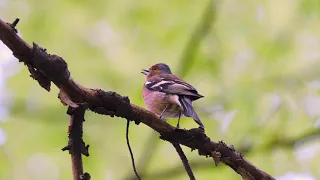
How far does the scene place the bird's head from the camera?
4.56 m

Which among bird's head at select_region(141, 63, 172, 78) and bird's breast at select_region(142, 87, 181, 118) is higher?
bird's head at select_region(141, 63, 172, 78)

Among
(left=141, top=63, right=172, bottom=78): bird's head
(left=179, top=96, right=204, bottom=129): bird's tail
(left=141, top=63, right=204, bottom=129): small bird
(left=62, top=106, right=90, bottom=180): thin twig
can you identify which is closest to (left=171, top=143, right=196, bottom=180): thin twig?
(left=62, top=106, right=90, bottom=180): thin twig

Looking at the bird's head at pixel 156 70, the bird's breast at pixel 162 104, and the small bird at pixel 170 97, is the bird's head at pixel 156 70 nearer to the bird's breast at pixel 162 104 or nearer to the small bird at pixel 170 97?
the small bird at pixel 170 97

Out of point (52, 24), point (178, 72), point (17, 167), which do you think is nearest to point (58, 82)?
point (178, 72)

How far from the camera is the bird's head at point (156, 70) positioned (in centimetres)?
456

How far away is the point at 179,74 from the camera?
422 centimetres

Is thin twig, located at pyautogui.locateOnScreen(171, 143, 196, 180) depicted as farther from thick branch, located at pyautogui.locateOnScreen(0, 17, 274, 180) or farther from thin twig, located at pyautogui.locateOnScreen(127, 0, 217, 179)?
thin twig, located at pyautogui.locateOnScreen(127, 0, 217, 179)

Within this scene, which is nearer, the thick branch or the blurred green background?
the thick branch

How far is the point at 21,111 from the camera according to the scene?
4301 mm

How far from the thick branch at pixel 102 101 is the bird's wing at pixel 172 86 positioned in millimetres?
1123

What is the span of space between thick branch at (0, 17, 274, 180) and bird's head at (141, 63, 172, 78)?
288cm

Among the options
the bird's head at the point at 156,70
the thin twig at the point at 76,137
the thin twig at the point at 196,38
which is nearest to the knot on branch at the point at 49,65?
the thin twig at the point at 76,137

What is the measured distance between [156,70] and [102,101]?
3.15m

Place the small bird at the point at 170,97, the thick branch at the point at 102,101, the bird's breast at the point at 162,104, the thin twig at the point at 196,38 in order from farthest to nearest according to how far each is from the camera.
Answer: the thin twig at the point at 196,38
the bird's breast at the point at 162,104
the small bird at the point at 170,97
the thick branch at the point at 102,101
